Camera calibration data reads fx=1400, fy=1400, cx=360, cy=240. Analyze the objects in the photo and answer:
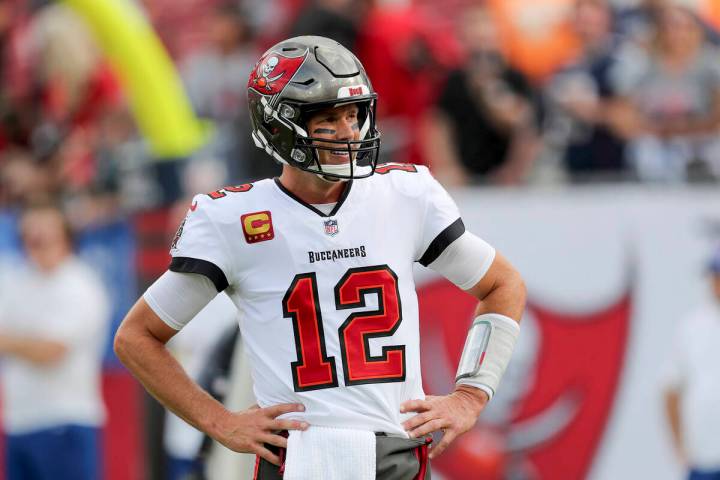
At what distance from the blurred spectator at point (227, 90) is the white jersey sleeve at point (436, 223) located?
17.1ft

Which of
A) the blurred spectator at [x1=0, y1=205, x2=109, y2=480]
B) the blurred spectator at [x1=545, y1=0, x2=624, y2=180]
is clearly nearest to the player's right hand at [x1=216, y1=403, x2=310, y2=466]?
the blurred spectator at [x1=0, y1=205, x2=109, y2=480]

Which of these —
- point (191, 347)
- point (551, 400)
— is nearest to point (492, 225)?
point (551, 400)

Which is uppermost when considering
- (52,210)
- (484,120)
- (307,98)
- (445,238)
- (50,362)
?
(307,98)

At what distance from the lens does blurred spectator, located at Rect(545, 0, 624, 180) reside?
9016 millimetres

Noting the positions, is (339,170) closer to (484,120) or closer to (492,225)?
(492,225)

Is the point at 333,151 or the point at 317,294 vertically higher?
the point at 333,151

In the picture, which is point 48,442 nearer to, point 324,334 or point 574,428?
point 574,428

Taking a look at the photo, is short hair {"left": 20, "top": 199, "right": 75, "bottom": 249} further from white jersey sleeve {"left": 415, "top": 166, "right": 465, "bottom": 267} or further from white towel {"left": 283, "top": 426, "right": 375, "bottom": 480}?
white towel {"left": 283, "top": 426, "right": 375, "bottom": 480}

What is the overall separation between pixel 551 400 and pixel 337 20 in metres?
2.90

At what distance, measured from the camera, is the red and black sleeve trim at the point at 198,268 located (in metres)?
4.40

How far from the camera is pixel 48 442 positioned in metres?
8.89

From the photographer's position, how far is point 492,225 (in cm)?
891

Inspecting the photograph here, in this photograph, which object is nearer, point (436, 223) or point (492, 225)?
point (436, 223)

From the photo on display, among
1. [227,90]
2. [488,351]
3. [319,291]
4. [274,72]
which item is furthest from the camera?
[227,90]
